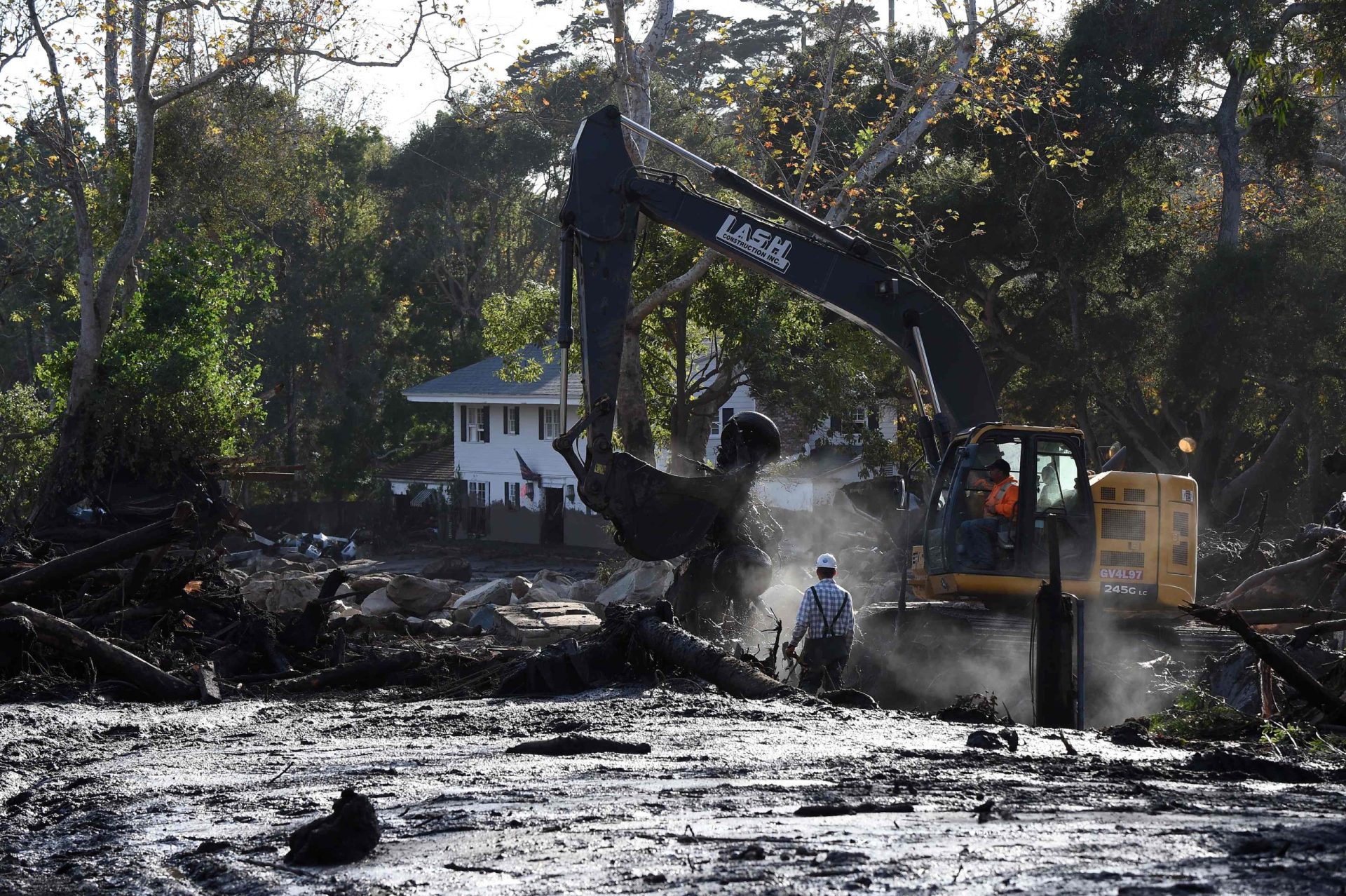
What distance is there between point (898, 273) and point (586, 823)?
964 centimetres

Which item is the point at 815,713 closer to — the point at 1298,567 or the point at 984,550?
the point at 984,550

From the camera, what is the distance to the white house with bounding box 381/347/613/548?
45.2 m

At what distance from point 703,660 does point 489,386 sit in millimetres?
37406

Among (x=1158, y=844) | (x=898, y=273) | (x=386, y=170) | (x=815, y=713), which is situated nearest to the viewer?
(x=1158, y=844)

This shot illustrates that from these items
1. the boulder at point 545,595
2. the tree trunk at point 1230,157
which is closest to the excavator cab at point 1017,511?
the boulder at point 545,595

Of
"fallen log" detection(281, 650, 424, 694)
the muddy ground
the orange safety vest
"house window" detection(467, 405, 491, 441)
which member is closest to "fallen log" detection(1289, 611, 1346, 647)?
the muddy ground

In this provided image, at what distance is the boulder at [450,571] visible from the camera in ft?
114

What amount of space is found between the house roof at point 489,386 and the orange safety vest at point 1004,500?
2874 centimetres

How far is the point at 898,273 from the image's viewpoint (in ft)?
48.0

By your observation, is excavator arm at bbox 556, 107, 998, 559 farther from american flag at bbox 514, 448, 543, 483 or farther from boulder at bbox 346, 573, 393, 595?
american flag at bbox 514, 448, 543, 483

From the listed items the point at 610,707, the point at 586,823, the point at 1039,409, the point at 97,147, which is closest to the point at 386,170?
the point at 97,147

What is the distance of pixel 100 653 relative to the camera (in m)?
11.4

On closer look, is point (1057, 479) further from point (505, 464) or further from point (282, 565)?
point (505, 464)

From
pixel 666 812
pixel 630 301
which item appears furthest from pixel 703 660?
A: pixel 666 812
